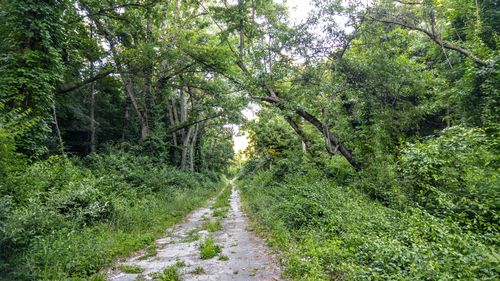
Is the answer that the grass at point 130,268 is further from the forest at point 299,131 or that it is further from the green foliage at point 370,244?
the green foliage at point 370,244

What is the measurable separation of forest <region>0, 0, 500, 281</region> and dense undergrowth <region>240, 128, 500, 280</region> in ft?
0.13

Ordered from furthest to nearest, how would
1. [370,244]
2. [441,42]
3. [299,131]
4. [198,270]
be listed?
[299,131], [441,42], [198,270], [370,244]

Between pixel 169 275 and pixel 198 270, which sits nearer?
pixel 169 275

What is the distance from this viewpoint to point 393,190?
783cm

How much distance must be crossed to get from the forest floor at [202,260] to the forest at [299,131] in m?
0.31

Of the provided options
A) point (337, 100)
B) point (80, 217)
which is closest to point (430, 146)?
point (337, 100)

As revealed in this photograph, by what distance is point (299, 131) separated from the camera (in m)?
13.3

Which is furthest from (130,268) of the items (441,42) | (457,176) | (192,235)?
(441,42)

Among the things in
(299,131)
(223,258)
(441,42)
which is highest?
(441,42)

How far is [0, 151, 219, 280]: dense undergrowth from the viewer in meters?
3.94

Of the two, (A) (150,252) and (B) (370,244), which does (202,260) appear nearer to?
(A) (150,252)

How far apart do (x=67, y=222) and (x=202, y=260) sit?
300cm

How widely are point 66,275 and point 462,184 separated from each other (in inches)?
323

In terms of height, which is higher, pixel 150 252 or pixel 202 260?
pixel 150 252
